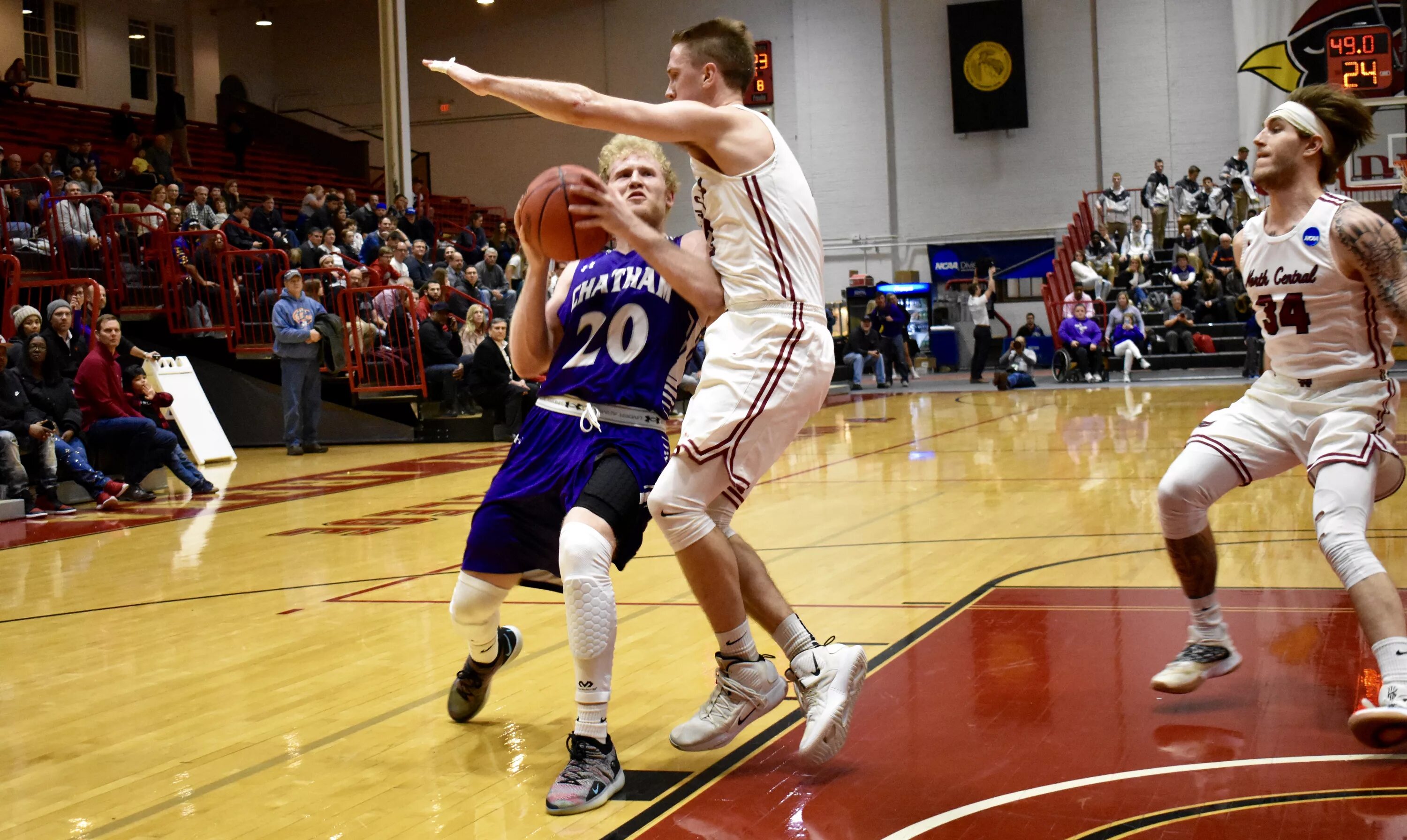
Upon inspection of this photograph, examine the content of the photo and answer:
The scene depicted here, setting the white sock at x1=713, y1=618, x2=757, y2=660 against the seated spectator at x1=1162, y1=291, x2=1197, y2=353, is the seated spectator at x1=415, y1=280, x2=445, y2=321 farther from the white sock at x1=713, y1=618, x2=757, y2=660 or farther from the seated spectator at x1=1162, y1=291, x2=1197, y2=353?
the white sock at x1=713, y1=618, x2=757, y2=660

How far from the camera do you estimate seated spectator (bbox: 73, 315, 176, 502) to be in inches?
388

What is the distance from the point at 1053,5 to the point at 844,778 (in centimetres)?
2568

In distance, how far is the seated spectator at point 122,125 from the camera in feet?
68.7

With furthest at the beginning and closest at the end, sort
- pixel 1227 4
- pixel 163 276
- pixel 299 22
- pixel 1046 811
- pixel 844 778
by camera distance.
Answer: pixel 299 22, pixel 1227 4, pixel 163 276, pixel 844 778, pixel 1046 811

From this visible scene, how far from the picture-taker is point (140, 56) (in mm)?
24672

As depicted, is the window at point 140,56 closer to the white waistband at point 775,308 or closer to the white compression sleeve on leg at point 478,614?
the white compression sleeve on leg at point 478,614

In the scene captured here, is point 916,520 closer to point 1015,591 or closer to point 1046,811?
point 1015,591

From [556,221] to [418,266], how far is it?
13.6m

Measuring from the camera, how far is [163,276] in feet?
45.3

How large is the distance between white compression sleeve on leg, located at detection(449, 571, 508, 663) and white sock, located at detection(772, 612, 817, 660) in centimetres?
72

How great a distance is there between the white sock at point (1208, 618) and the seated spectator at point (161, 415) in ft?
26.8

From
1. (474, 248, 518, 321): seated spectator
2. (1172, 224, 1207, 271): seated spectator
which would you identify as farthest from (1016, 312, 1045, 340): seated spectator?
(474, 248, 518, 321): seated spectator

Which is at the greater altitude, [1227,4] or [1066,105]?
[1227,4]

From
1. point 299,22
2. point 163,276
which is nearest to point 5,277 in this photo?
point 163,276
